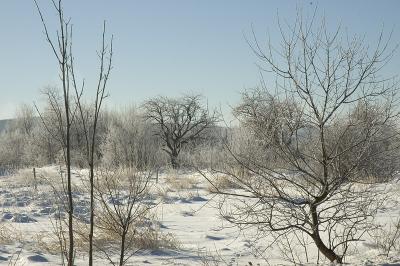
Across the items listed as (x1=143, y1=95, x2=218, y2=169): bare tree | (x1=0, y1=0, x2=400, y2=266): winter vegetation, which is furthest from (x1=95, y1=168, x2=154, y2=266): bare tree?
(x1=143, y1=95, x2=218, y2=169): bare tree

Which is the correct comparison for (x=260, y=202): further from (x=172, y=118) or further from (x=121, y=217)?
(x=172, y=118)

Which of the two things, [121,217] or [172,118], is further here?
[172,118]

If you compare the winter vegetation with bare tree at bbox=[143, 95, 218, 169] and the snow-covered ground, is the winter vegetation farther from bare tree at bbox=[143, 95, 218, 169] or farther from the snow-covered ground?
bare tree at bbox=[143, 95, 218, 169]

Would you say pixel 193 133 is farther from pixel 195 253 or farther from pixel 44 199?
pixel 195 253

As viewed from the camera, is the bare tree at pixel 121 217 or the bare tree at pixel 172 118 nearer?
the bare tree at pixel 121 217

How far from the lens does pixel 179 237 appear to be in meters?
6.69

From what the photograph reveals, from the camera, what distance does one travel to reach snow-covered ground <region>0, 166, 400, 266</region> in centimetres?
484

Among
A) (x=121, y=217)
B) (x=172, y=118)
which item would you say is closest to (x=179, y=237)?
(x=121, y=217)

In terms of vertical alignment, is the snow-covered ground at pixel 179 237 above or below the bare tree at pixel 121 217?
below

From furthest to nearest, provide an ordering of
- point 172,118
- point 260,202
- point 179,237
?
1. point 172,118
2. point 179,237
3. point 260,202

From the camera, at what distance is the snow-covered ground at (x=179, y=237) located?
4.84 meters

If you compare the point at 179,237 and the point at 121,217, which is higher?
the point at 121,217

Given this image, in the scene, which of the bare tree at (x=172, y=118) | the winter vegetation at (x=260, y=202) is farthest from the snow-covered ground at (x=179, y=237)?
the bare tree at (x=172, y=118)

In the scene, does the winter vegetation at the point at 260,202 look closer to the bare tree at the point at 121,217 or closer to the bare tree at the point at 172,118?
the bare tree at the point at 121,217
